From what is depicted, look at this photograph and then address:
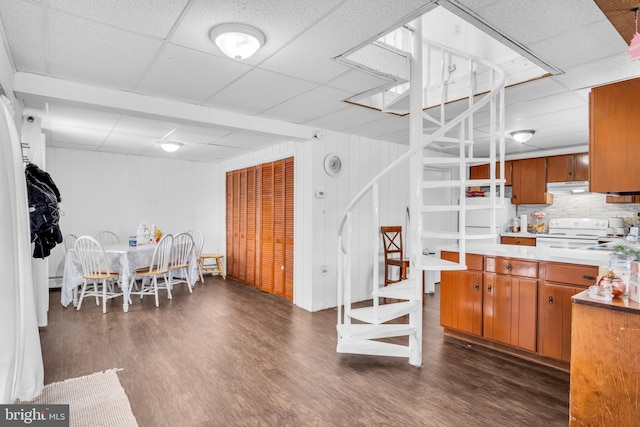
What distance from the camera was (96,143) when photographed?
5.29 metres

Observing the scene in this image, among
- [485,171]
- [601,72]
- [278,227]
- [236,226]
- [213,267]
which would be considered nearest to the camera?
[601,72]

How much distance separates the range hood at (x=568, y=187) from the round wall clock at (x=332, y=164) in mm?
3606

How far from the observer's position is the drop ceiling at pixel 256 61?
1896 millimetres

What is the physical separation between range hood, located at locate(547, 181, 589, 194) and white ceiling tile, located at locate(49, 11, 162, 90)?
5.88m

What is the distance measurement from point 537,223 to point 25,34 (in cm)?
696

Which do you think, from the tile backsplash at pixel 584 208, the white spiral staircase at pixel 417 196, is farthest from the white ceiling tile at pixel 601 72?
the tile backsplash at pixel 584 208

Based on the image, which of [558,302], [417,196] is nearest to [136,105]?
[417,196]

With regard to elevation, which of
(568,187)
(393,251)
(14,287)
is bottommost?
(393,251)

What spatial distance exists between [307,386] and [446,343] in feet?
5.19

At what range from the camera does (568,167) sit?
214 inches

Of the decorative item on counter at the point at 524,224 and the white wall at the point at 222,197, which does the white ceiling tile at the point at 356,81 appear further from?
the decorative item on counter at the point at 524,224

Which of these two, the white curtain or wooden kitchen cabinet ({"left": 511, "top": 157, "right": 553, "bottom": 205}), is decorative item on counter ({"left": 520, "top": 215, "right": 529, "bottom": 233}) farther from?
the white curtain

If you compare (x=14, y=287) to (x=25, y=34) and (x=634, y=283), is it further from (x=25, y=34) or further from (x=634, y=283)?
(x=634, y=283)

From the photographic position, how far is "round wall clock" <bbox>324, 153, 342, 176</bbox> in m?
4.55
